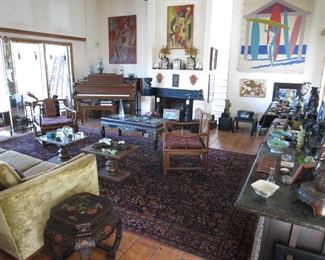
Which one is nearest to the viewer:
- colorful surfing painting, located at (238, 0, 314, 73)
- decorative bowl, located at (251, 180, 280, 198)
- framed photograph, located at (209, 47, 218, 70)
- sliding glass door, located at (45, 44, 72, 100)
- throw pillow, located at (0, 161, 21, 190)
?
decorative bowl, located at (251, 180, 280, 198)

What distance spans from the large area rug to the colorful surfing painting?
110 inches

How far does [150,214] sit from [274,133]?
165 centimetres

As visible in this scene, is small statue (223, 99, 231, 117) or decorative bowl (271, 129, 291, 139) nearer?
decorative bowl (271, 129, 291, 139)

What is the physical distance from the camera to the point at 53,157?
4.18 meters

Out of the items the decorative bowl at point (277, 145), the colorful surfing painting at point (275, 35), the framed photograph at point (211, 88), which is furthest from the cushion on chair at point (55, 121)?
the colorful surfing painting at point (275, 35)

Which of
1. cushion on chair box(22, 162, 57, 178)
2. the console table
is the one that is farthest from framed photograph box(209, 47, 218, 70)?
the console table

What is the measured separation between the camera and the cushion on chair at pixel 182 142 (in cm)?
357

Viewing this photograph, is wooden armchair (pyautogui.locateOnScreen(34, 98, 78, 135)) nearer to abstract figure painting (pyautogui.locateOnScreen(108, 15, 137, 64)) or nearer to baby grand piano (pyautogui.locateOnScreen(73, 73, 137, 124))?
baby grand piano (pyautogui.locateOnScreen(73, 73, 137, 124))

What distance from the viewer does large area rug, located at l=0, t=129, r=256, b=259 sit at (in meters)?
2.26

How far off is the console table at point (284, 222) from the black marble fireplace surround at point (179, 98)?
4.50 metres

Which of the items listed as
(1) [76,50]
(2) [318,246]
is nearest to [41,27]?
(1) [76,50]

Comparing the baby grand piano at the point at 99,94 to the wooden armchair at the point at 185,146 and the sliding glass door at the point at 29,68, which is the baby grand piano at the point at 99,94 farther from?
the wooden armchair at the point at 185,146

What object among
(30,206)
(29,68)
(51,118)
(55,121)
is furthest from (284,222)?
(29,68)

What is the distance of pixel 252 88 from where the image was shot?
6250mm
